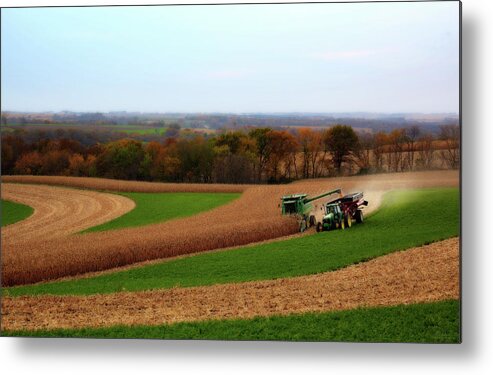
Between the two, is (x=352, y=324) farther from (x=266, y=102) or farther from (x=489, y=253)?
(x=266, y=102)

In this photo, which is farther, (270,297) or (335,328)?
(270,297)

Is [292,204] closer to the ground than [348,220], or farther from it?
farther from it

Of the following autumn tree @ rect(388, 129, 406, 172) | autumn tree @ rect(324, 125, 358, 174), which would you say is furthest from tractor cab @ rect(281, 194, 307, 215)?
autumn tree @ rect(388, 129, 406, 172)

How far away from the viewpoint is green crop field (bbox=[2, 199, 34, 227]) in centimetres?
855

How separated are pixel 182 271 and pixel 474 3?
11.6 ft

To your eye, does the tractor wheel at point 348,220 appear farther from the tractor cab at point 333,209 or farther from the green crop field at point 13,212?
the green crop field at point 13,212

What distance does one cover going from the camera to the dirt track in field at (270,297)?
792cm

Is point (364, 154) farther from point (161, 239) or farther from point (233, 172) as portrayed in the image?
point (161, 239)

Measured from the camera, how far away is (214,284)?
27.0 ft

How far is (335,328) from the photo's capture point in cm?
792

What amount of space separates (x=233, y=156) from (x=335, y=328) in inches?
73.9

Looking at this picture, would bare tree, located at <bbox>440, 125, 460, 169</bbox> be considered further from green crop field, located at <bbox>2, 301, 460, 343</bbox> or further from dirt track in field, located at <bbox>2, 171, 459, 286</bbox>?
green crop field, located at <bbox>2, 301, 460, 343</bbox>

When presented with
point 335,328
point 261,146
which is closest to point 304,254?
point 335,328

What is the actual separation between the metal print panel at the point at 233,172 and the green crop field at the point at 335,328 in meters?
0.01
